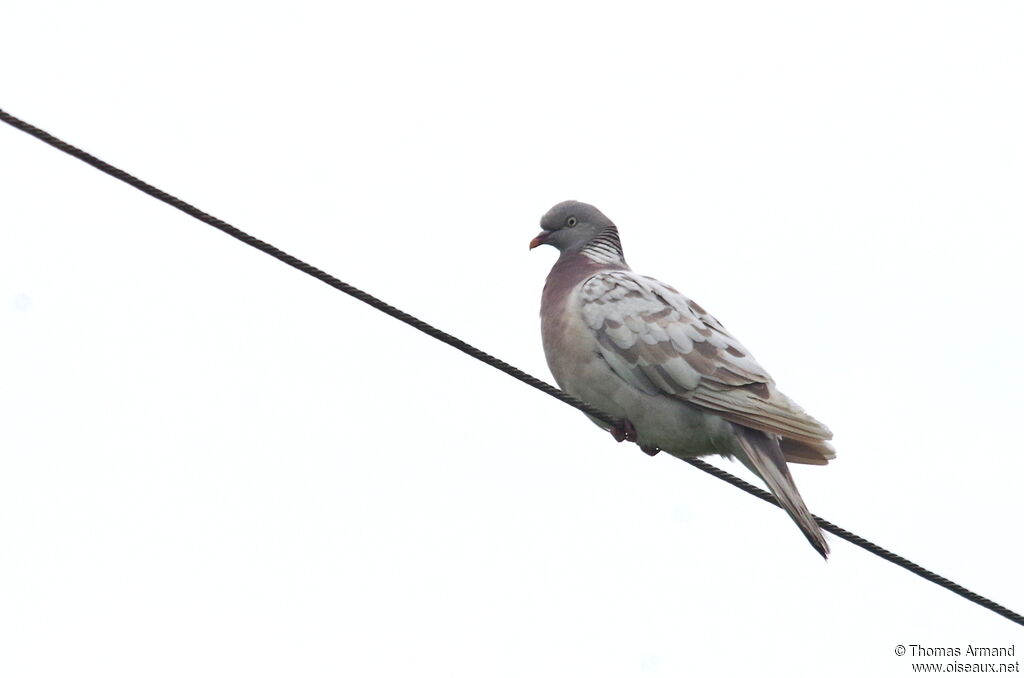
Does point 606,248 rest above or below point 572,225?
below

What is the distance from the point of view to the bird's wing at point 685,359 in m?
6.25

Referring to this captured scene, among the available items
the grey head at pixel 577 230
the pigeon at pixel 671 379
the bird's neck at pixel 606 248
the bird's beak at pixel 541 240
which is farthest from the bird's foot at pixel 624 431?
the bird's beak at pixel 541 240

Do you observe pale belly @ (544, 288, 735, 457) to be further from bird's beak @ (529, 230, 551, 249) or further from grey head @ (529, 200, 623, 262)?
bird's beak @ (529, 230, 551, 249)

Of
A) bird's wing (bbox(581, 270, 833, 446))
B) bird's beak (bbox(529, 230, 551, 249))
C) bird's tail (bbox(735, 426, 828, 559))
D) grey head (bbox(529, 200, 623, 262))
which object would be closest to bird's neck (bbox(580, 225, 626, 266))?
grey head (bbox(529, 200, 623, 262))

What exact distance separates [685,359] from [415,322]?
1998mm

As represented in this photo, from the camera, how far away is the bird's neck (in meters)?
7.84

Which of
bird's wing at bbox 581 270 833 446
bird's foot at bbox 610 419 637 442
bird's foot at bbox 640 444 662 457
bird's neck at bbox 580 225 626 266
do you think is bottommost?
bird's foot at bbox 640 444 662 457

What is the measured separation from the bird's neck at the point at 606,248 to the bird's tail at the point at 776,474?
5.85ft

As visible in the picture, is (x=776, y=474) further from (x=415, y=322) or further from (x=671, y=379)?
(x=415, y=322)

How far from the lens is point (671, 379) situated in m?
6.45

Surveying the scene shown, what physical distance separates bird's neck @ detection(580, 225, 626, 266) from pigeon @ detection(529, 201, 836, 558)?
705mm

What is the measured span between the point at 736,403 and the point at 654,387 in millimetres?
414

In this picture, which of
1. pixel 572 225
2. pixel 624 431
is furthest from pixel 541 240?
pixel 624 431

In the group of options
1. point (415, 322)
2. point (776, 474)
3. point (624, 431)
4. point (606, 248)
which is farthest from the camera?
point (606, 248)
